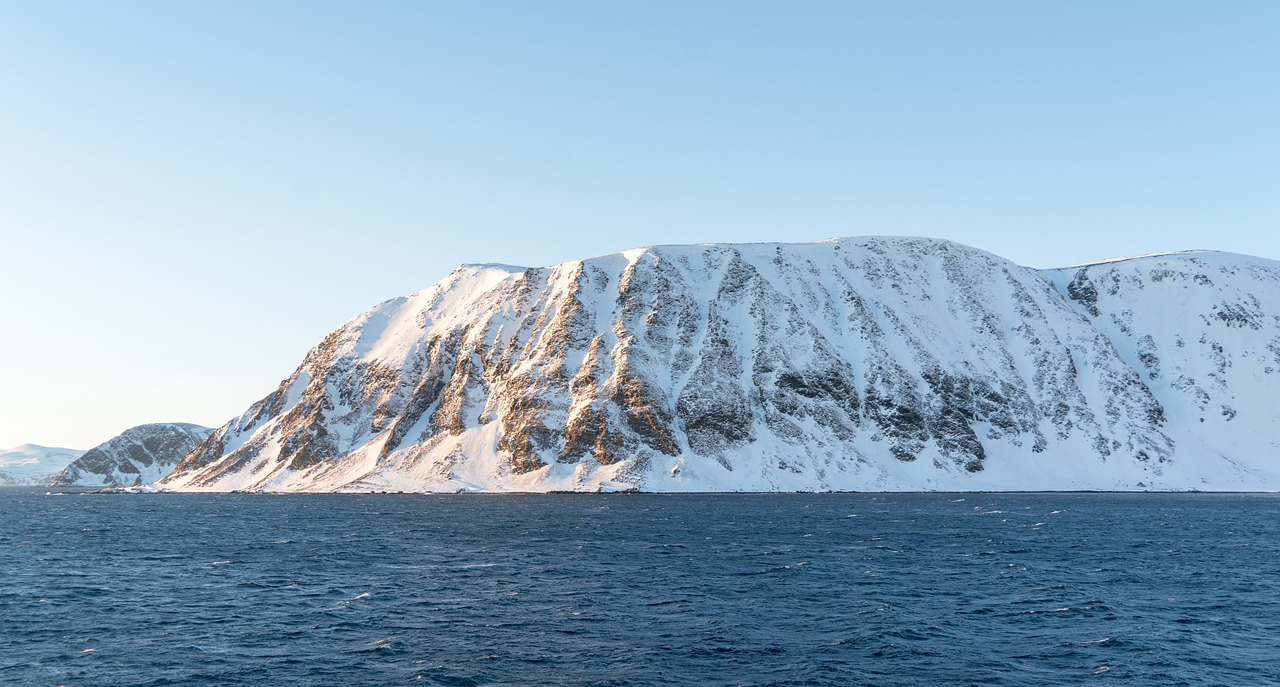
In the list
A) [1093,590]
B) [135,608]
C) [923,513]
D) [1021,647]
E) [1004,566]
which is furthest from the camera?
[923,513]

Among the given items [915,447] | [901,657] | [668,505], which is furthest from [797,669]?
[915,447]

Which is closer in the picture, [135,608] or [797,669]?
[797,669]

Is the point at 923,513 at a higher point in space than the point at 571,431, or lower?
lower

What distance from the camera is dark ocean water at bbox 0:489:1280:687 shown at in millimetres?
37062

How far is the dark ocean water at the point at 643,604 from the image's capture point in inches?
1459

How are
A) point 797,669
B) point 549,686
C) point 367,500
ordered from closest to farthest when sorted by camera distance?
point 549,686 → point 797,669 → point 367,500

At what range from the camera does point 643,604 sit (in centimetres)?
5116

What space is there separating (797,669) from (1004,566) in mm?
37204

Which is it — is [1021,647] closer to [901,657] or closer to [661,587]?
[901,657]

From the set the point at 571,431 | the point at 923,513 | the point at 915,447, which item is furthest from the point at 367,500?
the point at 915,447

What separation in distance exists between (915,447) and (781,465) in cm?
3177

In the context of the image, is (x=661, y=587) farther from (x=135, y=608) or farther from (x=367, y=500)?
(x=367, y=500)

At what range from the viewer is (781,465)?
182 metres

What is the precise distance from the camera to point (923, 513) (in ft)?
394
